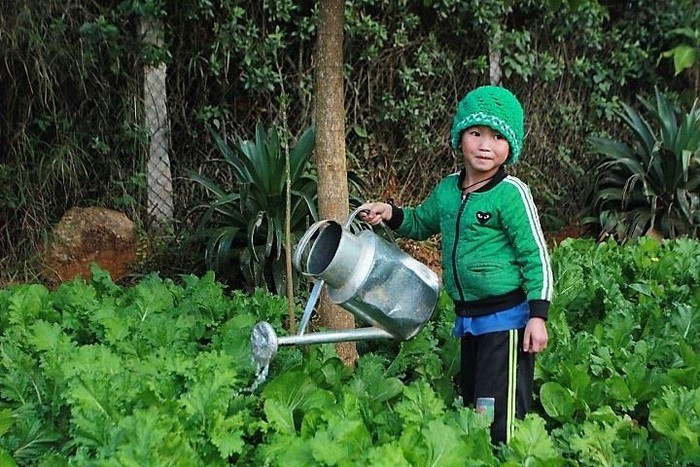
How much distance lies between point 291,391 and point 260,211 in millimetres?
2833

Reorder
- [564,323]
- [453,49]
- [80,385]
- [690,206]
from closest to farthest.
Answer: [80,385]
[564,323]
[690,206]
[453,49]

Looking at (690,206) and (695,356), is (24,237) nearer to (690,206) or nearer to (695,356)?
(695,356)

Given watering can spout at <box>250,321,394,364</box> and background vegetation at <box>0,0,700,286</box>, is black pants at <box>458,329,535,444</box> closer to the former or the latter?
watering can spout at <box>250,321,394,364</box>

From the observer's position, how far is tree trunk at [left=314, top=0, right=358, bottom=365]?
9.95ft

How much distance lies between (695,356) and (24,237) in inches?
177

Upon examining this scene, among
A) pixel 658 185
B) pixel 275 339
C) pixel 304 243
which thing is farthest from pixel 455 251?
pixel 658 185

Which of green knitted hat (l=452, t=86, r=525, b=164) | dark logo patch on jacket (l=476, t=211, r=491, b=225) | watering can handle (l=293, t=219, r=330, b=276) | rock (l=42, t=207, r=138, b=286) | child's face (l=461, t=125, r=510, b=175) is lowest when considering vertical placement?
rock (l=42, t=207, r=138, b=286)

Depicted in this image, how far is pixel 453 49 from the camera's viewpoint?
718 cm

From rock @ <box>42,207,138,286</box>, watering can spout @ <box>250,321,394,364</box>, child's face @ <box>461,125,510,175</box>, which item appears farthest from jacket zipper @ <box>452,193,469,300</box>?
rock @ <box>42,207,138,286</box>

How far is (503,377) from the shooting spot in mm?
2504

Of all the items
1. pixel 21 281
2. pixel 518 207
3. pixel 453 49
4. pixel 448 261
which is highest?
pixel 453 49

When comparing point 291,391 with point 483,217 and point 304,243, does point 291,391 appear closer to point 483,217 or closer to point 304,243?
point 304,243

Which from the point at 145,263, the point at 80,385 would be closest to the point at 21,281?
the point at 145,263

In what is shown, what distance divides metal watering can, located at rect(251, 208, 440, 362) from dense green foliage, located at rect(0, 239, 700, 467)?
17 centimetres
